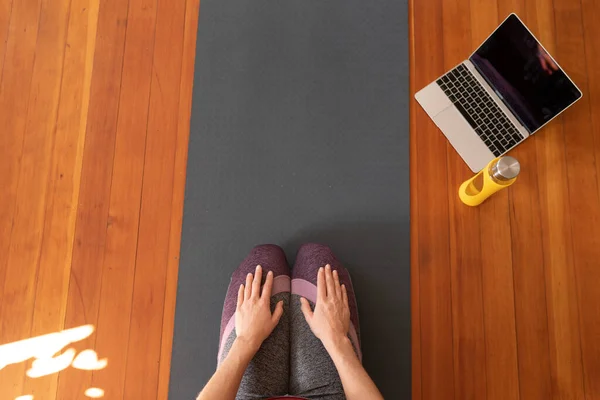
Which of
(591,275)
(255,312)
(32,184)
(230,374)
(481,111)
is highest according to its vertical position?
(481,111)

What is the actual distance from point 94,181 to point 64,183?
0.26ft

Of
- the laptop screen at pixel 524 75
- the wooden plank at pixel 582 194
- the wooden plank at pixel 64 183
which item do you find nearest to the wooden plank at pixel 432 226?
the laptop screen at pixel 524 75

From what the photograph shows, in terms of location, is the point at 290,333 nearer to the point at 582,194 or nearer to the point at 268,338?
the point at 268,338

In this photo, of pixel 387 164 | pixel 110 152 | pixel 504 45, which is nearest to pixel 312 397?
pixel 387 164

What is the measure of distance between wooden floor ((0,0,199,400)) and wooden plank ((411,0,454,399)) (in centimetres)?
62

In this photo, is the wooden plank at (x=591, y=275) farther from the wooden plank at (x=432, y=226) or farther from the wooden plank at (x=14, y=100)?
Result: the wooden plank at (x=14, y=100)

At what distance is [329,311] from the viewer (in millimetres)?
1023

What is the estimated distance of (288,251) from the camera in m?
1.16

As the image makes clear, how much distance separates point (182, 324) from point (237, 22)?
82 cm

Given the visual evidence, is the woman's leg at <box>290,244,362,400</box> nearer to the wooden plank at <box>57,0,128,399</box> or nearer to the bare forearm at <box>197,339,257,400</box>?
the bare forearm at <box>197,339,257,400</box>

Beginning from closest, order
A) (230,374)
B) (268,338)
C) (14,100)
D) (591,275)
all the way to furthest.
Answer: (230,374) < (268,338) < (591,275) < (14,100)

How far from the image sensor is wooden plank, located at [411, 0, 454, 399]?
1091mm

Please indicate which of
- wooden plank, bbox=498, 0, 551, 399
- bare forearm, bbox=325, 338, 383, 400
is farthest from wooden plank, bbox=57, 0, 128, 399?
wooden plank, bbox=498, 0, 551, 399

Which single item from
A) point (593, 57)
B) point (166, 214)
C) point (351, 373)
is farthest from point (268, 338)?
point (593, 57)
